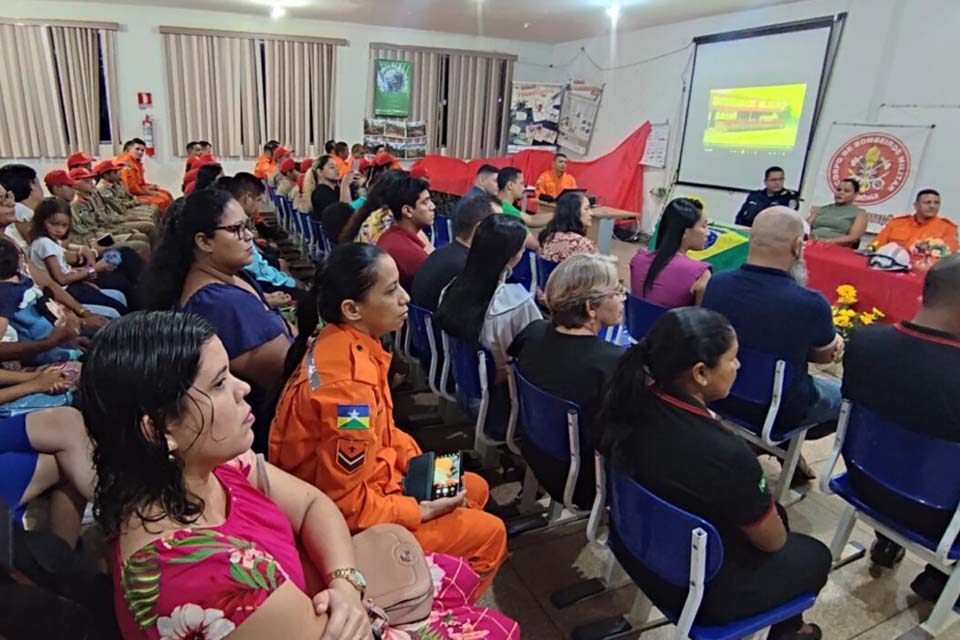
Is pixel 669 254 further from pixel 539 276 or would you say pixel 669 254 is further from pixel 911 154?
pixel 911 154

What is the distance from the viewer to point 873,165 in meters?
5.26

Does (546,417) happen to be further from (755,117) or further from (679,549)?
(755,117)

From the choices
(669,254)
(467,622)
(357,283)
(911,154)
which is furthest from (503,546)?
(911,154)

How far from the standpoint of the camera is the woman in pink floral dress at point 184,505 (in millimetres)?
708

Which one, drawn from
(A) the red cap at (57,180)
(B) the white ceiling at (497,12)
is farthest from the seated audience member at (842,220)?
(A) the red cap at (57,180)

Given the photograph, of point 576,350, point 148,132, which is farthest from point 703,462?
point 148,132

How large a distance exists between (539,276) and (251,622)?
314 centimetres

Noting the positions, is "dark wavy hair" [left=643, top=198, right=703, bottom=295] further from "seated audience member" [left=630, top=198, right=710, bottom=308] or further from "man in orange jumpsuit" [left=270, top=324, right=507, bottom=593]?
"man in orange jumpsuit" [left=270, top=324, right=507, bottom=593]

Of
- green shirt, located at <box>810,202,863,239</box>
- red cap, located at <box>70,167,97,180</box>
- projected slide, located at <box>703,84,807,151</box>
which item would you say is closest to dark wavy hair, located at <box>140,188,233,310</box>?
red cap, located at <box>70,167,97,180</box>

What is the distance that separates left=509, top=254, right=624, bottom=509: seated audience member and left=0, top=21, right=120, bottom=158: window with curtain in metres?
8.16

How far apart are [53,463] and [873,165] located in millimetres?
6397

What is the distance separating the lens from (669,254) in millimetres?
2680

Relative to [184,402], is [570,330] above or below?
below

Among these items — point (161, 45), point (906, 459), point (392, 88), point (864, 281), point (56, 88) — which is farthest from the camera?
point (392, 88)
